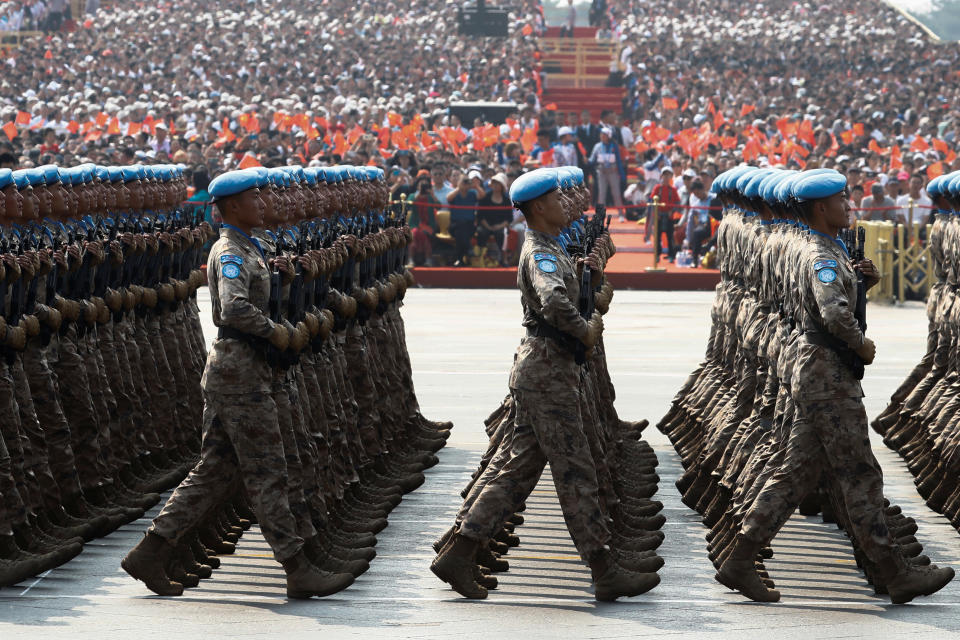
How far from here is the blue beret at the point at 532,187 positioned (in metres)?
7.65

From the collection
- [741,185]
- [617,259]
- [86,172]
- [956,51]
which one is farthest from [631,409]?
[956,51]

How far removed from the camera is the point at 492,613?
Answer: 7.27 metres

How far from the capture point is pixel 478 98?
1631 inches

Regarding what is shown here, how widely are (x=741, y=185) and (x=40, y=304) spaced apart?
14.5 ft

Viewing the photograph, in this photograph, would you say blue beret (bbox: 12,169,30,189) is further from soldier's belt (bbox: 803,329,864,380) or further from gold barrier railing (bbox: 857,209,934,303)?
gold barrier railing (bbox: 857,209,934,303)

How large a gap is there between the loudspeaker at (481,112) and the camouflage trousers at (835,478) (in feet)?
91.0

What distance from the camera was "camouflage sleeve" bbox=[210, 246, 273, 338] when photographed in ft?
23.9

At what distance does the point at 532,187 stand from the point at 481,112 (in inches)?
1096

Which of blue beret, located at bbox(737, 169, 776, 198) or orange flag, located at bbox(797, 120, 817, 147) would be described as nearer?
blue beret, located at bbox(737, 169, 776, 198)

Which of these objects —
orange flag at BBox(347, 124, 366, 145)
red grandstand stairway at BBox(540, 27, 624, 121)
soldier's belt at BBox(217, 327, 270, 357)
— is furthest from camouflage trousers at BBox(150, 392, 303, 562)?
red grandstand stairway at BBox(540, 27, 624, 121)

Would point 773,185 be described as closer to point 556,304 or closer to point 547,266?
point 547,266

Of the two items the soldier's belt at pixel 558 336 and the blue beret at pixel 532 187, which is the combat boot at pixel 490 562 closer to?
the soldier's belt at pixel 558 336

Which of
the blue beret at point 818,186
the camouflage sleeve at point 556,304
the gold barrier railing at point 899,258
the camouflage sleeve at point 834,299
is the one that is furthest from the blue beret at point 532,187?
the gold barrier railing at point 899,258

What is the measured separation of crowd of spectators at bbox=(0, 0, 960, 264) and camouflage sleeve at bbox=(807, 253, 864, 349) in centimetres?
824
